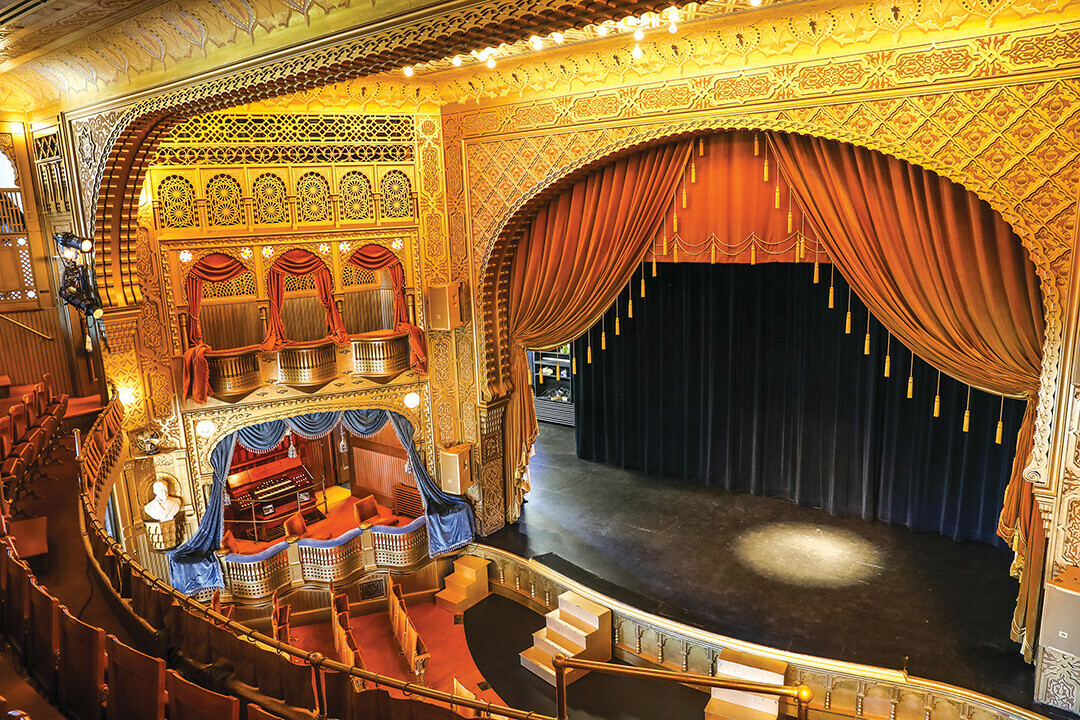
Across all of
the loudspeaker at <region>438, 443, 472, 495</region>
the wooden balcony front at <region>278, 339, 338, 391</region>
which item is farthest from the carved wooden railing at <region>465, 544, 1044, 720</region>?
the wooden balcony front at <region>278, 339, 338, 391</region>

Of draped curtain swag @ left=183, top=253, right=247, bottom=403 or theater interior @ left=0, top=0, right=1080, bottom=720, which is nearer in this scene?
theater interior @ left=0, top=0, right=1080, bottom=720

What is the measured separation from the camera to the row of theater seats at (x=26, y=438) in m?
5.48

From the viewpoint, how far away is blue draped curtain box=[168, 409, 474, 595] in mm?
8422

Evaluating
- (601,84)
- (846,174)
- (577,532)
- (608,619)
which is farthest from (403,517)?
(846,174)

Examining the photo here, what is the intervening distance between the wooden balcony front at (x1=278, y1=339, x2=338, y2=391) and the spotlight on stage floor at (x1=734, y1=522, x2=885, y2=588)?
17.1 feet

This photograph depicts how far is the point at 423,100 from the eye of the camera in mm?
8617

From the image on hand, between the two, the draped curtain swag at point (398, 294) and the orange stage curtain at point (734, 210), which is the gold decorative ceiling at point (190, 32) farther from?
the draped curtain swag at point (398, 294)

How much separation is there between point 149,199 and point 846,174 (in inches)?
268

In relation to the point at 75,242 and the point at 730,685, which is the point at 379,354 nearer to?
the point at 75,242

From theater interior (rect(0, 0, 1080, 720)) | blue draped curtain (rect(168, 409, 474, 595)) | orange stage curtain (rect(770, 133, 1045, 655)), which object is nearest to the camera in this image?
theater interior (rect(0, 0, 1080, 720))

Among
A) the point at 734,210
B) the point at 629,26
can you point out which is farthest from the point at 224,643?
the point at 734,210

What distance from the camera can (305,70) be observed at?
4.82 meters

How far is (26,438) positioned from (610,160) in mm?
5904

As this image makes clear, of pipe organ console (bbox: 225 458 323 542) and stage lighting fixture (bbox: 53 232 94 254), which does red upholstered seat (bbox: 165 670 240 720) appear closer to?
stage lighting fixture (bbox: 53 232 94 254)
